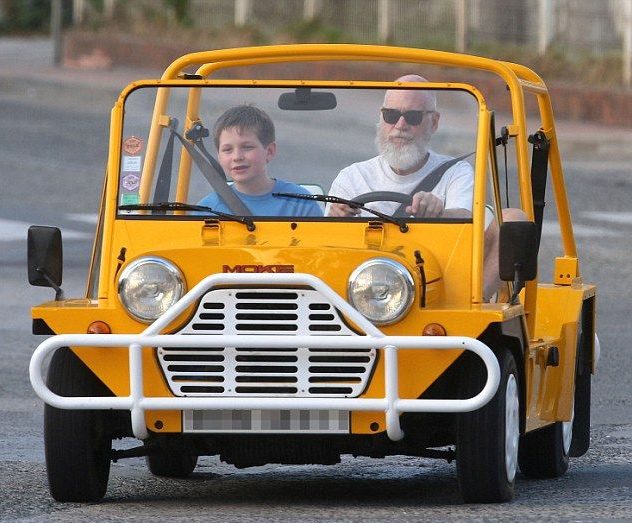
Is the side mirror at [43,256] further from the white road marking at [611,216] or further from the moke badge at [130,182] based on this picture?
the white road marking at [611,216]

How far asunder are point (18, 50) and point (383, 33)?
370 inches

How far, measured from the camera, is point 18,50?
36.0 m

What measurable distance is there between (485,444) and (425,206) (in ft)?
3.25

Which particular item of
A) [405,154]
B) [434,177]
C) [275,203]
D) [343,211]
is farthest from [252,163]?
[434,177]

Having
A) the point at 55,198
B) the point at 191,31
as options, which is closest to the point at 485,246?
the point at 55,198

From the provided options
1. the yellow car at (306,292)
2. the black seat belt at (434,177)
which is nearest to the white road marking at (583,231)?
the yellow car at (306,292)

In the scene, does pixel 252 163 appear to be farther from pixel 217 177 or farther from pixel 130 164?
pixel 130 164

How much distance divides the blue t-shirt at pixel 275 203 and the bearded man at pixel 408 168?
9cm

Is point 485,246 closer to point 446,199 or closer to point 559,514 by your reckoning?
point 446,199

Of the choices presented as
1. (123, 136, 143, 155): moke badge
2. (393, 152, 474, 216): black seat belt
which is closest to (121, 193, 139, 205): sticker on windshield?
(123, 136, 143, 155): moke badge

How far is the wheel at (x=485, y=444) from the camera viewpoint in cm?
662

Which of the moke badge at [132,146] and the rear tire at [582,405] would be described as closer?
the moke badge at [132,146]

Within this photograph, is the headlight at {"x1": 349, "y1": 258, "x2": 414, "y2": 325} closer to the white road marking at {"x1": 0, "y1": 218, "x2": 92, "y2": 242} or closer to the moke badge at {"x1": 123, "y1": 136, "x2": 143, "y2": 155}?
the moke badge at {"x1": 123, "y1": 136, "x2": 143, "y2": 155}

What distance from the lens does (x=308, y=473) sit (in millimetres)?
8172
